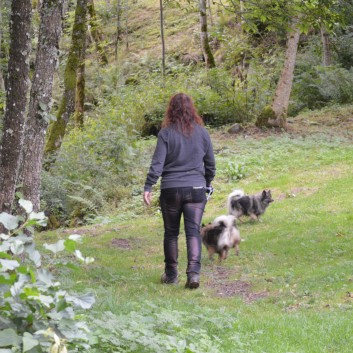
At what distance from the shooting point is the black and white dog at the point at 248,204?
1327cm

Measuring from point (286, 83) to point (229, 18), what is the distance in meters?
14.9

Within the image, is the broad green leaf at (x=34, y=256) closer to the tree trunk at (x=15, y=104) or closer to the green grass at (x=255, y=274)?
the green grass at (x=255, y=274)

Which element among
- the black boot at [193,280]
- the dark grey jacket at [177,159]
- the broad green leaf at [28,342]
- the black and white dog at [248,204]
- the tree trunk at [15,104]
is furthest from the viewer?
the black and white dog at [248,204]

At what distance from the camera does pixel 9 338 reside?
2.72 m

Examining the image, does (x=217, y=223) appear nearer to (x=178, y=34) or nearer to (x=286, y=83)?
(x=286, y=83)

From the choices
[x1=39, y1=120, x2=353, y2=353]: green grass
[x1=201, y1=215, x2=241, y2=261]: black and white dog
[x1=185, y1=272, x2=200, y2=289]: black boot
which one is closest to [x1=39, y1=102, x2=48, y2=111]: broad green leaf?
[x1=39, y1=120, x2=353, y2=353]: green grass

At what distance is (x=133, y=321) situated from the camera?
197 inches

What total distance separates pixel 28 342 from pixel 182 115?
19.9 ft

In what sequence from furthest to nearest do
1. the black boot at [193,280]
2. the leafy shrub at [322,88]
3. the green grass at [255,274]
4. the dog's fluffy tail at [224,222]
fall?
the leafy shrub at [322,88] → the dog's fluffy tail at [224,222] → the black boot at [193,280] → the green grass at [255,274]

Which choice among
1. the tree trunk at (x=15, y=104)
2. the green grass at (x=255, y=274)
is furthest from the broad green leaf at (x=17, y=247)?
the tree trunk at (x=15, y=104)

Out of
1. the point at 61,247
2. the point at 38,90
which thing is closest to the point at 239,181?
the point at 38,90

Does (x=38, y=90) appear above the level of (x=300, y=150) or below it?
above

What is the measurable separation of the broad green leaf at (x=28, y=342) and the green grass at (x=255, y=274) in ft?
5.33

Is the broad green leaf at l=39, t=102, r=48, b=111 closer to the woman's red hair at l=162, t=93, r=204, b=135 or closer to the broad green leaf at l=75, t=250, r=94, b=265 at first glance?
the woman's red hair at l=162, t=93, r=204, b=135
